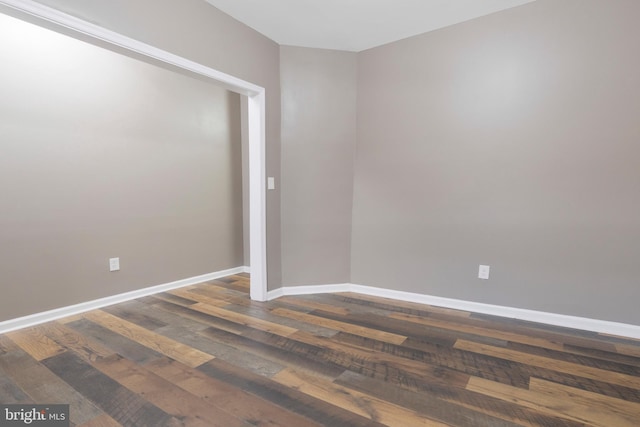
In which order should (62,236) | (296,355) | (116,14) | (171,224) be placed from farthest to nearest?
1. (171,224)
2. (62,236)
3. (296,355)
4. (116,14)

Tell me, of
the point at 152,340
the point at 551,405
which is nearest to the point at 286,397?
the point at 152,340

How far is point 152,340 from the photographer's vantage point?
6.95 feet

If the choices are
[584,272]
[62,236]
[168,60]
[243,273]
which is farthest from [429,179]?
[62,236]

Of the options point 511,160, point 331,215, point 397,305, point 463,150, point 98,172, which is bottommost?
point 397,305

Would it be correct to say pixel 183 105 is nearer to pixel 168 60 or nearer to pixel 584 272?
pixel 168 60

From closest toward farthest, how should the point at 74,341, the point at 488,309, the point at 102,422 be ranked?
the point at 102,422 → the point at 74,341 → the point at 488,309

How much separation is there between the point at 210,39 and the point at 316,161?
1.35m

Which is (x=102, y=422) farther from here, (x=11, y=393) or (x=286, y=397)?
(x=286, y=397)

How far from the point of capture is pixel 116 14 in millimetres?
1774

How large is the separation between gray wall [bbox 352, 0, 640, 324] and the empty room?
2 cm

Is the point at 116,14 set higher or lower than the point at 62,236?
higher

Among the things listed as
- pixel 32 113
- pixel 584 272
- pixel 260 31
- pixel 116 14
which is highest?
pixel 260 31

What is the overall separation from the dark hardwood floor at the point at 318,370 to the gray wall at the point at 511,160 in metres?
0.42

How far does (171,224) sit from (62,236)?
0.94 m
